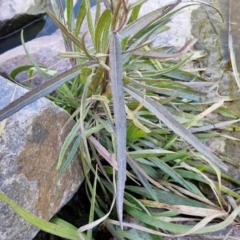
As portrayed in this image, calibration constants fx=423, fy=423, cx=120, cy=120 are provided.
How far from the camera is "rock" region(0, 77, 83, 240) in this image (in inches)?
36.0

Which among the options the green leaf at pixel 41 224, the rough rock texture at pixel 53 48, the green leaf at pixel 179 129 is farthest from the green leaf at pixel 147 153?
the rough rock texture at pixel 53 48

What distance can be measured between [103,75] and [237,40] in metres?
0.72

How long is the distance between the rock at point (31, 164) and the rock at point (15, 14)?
43.1 inches

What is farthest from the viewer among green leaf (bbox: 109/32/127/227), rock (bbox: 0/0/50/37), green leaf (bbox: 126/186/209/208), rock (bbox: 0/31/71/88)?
rock (bbox: 0/0/50/37)

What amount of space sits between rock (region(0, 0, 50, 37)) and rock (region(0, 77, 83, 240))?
3.59 ft

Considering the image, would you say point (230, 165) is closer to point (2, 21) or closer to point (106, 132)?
point (106, 132)

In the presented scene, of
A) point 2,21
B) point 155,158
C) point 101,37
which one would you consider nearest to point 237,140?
point 155,158

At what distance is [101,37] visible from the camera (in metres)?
1.15

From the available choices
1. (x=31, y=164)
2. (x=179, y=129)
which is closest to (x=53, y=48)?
(x=31, y=164)

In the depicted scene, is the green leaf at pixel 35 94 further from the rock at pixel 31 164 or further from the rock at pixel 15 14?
the rock at pixel 15 14

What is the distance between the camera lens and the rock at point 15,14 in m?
2.02

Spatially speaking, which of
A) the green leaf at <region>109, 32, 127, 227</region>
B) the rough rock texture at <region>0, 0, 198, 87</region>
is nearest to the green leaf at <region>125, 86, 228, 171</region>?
the green leaf at <region>109, 32, 127, 227</region>

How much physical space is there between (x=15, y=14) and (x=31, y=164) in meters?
1.27

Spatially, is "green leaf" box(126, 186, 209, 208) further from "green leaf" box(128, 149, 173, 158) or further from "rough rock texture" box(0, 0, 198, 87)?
"rough rock texture" box(0, 0, 198, 87)
